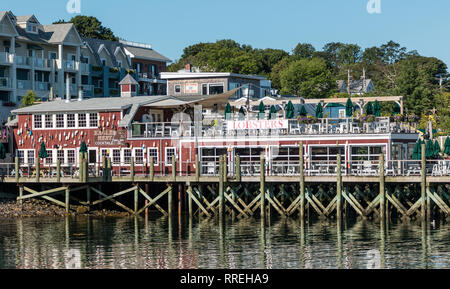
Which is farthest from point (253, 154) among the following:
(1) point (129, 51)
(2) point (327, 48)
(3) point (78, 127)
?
(2) point (327, 48)

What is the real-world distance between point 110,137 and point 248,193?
13086 millimetres

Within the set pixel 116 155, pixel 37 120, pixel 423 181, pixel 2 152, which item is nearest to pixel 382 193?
pixel 423 181

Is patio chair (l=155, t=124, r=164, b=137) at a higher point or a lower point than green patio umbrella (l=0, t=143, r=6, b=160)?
higher

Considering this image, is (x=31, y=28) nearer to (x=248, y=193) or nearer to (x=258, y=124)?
(x=258, y=124)

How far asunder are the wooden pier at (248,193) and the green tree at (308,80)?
6348 cm

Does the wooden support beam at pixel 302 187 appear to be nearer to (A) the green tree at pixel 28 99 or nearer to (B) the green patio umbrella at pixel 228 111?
(B) the green patio umbrella at pixel 228 111

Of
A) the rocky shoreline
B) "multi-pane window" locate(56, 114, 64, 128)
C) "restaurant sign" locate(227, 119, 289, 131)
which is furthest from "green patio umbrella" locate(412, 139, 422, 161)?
"multi-pane window" locate(56, 114, 64, 128)

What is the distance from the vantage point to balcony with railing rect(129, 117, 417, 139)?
57094mm

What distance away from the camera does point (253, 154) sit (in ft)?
199

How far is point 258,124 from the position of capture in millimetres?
59375

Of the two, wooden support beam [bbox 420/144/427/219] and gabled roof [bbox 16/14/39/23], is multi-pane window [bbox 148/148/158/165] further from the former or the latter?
gabled roof [bbox 16/14/39/23]

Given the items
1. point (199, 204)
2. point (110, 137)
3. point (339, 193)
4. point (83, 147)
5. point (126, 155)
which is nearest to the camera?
point (339, 193)
